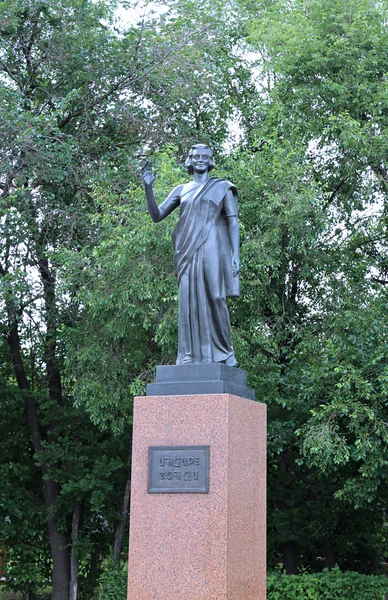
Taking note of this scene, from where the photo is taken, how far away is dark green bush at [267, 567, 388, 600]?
43.2 ft

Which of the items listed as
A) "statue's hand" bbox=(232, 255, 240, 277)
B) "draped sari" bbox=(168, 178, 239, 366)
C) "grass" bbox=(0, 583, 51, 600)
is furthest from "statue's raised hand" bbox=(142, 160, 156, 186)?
"grass" bbox=(0, 583, 51, 600)

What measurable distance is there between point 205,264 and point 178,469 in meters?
1.67

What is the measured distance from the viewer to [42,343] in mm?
16578

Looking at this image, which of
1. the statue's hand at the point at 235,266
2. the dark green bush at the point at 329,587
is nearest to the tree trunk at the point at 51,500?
the dark green bush at the point at 329,587

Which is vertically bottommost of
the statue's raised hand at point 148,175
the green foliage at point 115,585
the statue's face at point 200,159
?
the green foliage at point 115,585

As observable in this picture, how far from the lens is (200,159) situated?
7.17m

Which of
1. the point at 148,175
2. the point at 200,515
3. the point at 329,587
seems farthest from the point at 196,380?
the point at 329,587

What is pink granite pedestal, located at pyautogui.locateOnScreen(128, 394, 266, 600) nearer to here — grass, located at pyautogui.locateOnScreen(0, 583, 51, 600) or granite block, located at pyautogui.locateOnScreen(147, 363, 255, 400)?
granite block, located at pyautogui.locateOnScreen(147, 363, 255, 400)

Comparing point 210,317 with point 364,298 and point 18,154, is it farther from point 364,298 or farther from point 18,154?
point 18,154

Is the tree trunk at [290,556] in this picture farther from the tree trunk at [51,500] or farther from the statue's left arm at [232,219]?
the statue's left arm at [232,219]

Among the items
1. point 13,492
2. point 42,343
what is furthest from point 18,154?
point 13,492

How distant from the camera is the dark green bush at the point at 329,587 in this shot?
13.2 meters

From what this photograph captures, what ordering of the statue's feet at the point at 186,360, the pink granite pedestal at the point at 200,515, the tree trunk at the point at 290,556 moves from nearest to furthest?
the pink granite pedestal at the point at 200,515
the statue's feet at the point at 186,360
the tree trunk at the point at 290,556

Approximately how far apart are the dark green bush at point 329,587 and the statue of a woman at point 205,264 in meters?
7.64
